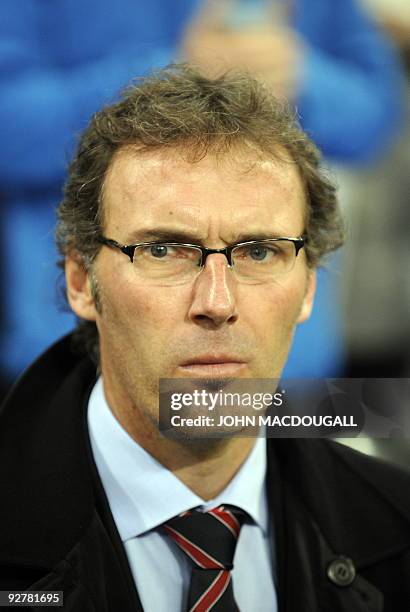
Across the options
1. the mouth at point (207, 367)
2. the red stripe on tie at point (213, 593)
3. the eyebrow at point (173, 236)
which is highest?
the eyebrow at point (173, 236)

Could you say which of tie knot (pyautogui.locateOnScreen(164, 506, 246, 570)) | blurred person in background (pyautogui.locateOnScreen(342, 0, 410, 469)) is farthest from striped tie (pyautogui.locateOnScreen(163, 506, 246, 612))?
blurred person in background (pyautogui.locateOnScreen(342, 0, 410, 469))

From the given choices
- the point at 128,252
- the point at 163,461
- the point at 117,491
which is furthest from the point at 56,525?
the point at 128,252

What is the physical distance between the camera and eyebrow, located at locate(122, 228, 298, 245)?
151 cm

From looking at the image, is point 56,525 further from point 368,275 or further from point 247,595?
point 368,275

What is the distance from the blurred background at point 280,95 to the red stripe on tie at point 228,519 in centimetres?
80

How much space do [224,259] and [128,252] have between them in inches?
7.4

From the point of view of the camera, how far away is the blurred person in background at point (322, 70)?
2.31 metres

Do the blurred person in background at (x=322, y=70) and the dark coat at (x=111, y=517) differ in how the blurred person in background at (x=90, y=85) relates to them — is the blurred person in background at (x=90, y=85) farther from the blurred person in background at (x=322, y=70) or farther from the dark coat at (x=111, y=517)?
the dark coat at (x=111, y=517)

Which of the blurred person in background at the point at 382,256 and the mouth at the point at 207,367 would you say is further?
the blurred person in background at the point at 382,256

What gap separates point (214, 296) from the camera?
1.45 meters

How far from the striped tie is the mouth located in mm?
291

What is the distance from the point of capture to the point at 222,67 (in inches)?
85.1

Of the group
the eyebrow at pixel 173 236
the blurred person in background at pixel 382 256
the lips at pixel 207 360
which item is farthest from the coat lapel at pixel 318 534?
the blurred person in background at pixel 382 256

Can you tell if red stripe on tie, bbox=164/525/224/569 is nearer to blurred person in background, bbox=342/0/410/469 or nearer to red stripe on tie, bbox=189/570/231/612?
red stripe on tie, bbox=189/570/231/612
